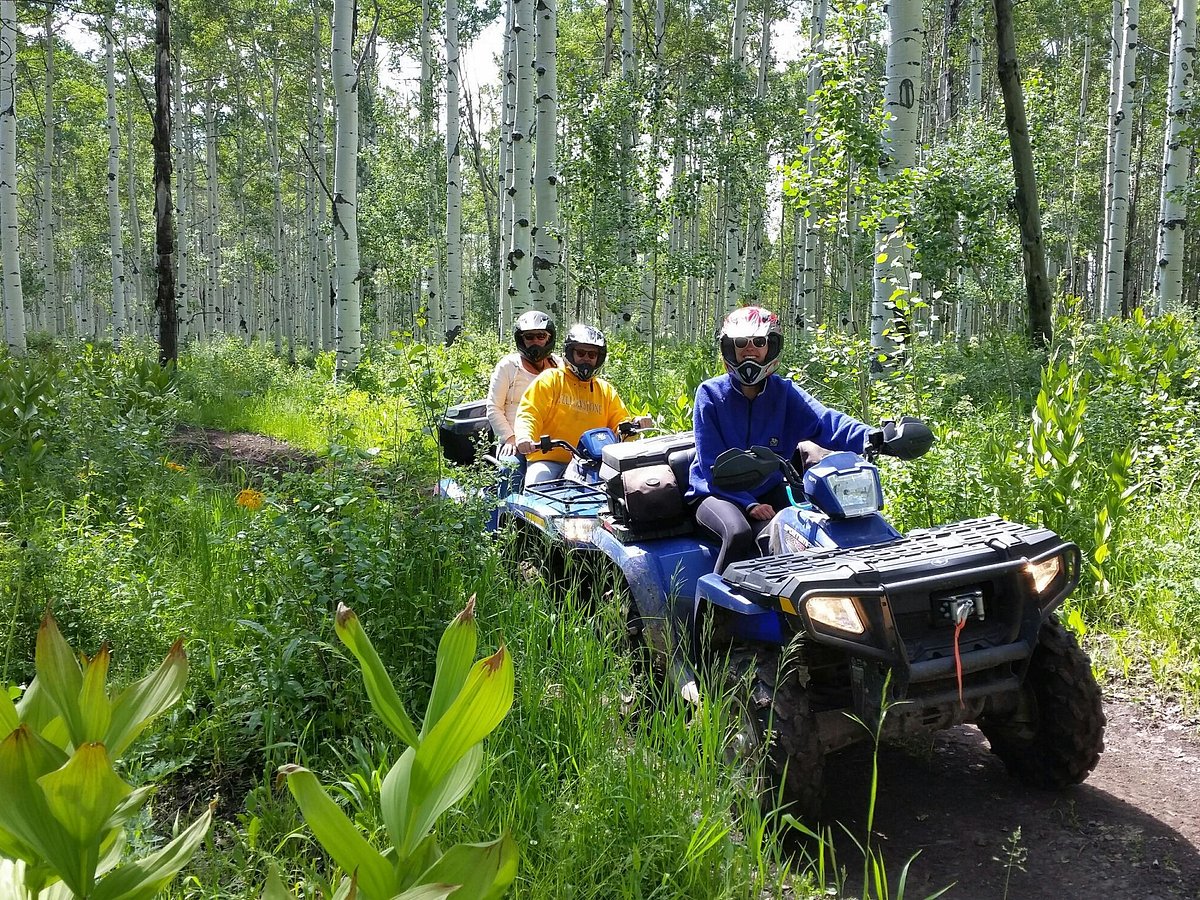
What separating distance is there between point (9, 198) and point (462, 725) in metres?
18.8

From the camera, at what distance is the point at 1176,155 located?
14.6m

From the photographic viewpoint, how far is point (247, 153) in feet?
122

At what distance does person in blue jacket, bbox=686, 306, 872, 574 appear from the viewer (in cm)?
428

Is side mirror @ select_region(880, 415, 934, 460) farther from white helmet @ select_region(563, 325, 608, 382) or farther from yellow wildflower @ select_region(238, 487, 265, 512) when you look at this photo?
yellow wildflower @ select_region(238, 487, 265, 512)

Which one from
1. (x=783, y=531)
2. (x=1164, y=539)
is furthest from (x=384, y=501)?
(x=1164, y=539)

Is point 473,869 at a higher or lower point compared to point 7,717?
lower

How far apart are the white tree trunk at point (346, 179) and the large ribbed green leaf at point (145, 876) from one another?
516 inches

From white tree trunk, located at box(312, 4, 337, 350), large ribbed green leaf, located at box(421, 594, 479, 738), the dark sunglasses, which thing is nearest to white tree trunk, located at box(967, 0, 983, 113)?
white tree trunk, located at box(312, 4, 337, 350)

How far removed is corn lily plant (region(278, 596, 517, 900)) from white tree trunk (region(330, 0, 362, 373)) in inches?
519

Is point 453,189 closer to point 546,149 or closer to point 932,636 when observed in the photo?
point 546,149

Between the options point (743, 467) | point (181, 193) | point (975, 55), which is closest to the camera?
point (743, 467)

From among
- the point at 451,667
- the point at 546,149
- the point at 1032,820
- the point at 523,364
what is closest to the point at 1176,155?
the point at 546,149

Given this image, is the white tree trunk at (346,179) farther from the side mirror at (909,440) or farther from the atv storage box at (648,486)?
the side mirror at (909,440)

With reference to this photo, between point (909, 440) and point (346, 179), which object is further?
point (346, 179)
